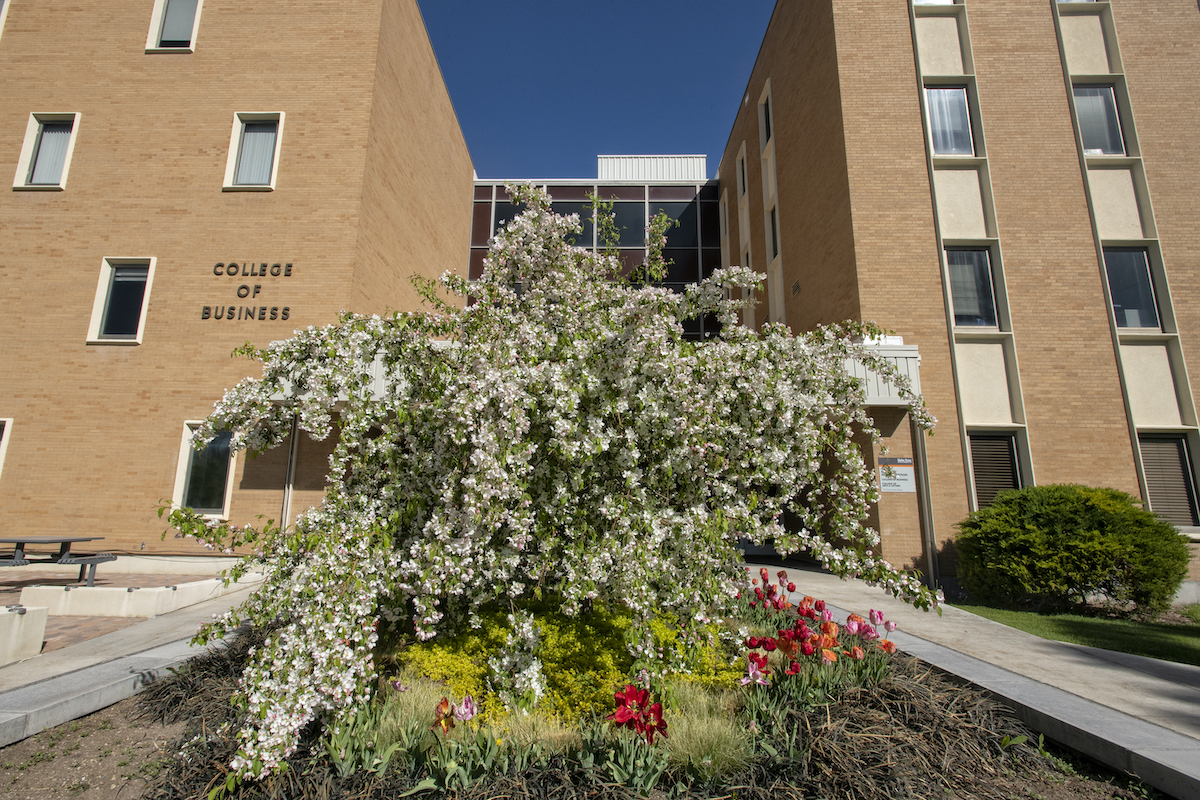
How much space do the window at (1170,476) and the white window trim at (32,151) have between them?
22046 mm

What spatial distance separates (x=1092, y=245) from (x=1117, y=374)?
2.53m

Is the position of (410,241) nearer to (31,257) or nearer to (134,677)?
(31,257)

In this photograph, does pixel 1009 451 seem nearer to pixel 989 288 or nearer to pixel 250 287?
pixel 989 288

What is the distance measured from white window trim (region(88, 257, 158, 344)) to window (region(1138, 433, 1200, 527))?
752 inches

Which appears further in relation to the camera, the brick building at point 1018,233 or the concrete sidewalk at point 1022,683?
the brick building at point 1018,233

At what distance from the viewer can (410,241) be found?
15289 mm

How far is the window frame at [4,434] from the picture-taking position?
11221 millimetres

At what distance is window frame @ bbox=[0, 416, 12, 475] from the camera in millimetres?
11221

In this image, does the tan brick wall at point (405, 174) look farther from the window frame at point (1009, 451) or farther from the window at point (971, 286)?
the window frame at point (1009, 451)

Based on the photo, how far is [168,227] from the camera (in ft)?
39.9

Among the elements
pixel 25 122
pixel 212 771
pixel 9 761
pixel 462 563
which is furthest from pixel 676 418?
pixel 25 122

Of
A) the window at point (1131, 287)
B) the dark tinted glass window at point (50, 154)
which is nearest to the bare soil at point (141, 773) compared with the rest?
the window at point (1131, 287)

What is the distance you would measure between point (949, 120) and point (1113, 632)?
9851 mm

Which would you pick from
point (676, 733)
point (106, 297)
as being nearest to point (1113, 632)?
point (676, 733)
